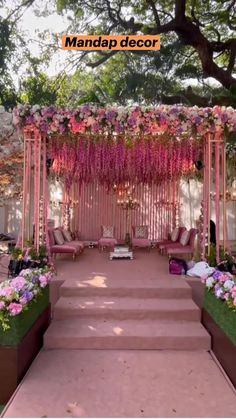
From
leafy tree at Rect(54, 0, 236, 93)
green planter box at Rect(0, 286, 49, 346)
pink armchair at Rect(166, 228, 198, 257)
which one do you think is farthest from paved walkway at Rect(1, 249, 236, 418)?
leafy tree at Rect(54, 0, 236, 93)

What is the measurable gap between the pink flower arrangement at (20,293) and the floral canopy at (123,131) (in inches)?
103

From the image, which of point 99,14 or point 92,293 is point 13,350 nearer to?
point 92,293

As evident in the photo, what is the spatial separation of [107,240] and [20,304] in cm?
612

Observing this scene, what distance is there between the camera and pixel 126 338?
162 inches

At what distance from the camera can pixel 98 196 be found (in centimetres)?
1157

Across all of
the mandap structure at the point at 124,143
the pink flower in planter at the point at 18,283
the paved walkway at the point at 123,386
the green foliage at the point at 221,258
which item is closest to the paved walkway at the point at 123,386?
the paved walkway at the point at 123,386

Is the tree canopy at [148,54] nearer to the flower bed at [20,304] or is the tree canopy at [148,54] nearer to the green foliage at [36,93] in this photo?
the green foliage at [36,93]

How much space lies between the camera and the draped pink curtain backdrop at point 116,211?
37.2 ft

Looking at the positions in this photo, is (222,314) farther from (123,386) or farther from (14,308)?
(14,308)

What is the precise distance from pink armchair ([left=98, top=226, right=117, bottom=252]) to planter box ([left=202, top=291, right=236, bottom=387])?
5132 mm

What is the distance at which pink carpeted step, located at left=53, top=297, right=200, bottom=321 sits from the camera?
14.9 ft

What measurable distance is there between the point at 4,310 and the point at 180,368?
1919 mm

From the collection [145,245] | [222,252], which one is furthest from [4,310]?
[145,245]

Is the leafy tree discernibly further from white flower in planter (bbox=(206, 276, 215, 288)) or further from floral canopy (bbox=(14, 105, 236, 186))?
white flower in planter (bbox=(206, 276, 215, 288))
